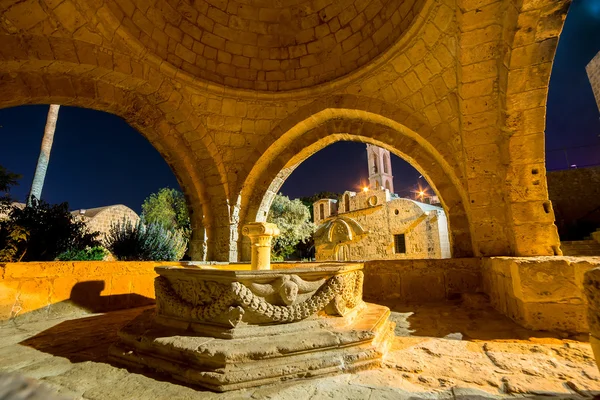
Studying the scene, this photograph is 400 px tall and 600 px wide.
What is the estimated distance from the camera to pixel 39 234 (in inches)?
175

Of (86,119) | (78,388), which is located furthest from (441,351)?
(86,119)

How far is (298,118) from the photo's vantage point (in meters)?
4.94

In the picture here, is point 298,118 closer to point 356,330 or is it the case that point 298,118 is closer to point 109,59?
point 109,59

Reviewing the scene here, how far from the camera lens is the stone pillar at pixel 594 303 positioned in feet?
3.79

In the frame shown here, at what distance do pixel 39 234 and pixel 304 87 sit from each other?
5.11 metres

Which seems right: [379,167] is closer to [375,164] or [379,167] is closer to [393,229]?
[375,164]

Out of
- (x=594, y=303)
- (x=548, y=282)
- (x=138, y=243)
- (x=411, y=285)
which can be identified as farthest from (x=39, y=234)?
(x=548, y=282)

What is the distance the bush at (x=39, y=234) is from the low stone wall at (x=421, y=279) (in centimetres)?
493

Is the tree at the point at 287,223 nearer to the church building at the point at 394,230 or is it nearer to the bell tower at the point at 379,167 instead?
the church building at the point at 394,230

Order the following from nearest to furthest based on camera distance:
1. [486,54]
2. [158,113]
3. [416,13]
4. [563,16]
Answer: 1. [563,16]
2. [486,54]
3. [416,13]
4. [158,113]

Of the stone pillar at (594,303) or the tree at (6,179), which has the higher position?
the tree at (6,179)

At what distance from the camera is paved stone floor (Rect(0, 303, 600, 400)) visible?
1325 mm

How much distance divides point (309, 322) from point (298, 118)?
386cm

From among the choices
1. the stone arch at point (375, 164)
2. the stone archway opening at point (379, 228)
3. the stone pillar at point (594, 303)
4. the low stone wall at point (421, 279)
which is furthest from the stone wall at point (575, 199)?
the stone arch at point (375, 164)
